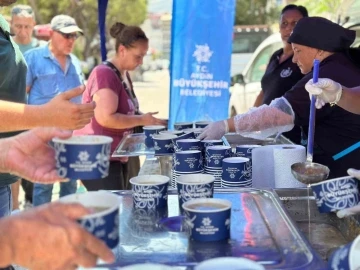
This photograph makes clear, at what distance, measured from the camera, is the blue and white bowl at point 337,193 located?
65.4 inches

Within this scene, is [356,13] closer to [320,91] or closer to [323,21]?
[323,21]

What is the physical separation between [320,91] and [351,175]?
804mm

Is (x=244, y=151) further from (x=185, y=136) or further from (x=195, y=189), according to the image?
(x=195, y=189)

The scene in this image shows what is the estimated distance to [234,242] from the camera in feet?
4.99

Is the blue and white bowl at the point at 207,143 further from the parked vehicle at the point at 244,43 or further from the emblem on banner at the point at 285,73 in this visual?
the parked vehicle at the point at 244,43

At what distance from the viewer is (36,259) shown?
1146 mm

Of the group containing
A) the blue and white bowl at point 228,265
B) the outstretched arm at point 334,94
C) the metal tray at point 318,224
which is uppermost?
the outstretched arm at point 334,94

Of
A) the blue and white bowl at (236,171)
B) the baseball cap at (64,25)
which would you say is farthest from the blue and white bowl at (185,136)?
the baseball cap at (64,25)

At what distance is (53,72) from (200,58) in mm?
1456

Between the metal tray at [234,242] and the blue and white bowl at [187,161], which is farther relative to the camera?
the blue and white bowl at [187,161]

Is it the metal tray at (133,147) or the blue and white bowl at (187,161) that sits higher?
the blue and white bowl at (187,161)

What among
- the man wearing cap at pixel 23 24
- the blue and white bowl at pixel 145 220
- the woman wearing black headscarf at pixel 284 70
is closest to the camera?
the blue and white bowl at pixel 145 220

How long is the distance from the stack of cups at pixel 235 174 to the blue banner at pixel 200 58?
2.73 m

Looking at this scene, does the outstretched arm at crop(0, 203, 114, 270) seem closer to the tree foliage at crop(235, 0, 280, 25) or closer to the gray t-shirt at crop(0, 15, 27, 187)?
the gray t-shirt at crop(0, 15, 27, 187)
